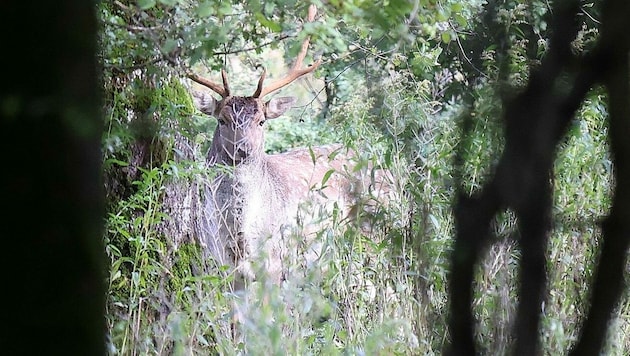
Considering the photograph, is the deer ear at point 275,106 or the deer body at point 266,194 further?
the deer ear at point 275,106

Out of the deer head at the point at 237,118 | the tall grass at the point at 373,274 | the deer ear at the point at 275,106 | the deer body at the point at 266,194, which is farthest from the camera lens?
the deer ear at the point at 275,106

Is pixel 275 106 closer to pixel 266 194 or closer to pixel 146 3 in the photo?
pixel 266 194

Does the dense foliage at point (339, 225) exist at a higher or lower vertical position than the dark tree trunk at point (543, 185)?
lower

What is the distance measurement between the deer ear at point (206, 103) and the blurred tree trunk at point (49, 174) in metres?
5.51

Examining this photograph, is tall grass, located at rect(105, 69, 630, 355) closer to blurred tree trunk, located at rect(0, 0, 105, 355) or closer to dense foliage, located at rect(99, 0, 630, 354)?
dense foliage, located at rect(99, 0, 630, 354)

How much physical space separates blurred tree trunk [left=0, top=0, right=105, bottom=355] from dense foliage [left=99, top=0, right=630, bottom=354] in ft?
4.71

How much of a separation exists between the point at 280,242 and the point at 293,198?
277 centimetres

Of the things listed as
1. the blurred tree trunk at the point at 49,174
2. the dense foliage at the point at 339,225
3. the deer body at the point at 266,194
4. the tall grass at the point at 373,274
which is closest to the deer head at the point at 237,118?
the deer body at the point at 266,194

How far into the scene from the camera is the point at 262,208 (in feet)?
20.2

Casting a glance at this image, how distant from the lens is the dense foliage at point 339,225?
2697 mm

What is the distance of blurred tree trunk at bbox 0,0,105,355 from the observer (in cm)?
82

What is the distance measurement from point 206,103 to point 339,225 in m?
3.12

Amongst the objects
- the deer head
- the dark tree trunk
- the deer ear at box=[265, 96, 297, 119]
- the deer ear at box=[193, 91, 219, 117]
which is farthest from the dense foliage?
the deer ear at box=[265, 96, 297, 119]

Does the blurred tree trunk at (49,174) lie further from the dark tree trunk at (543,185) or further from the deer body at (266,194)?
the deer body at (266,194)
